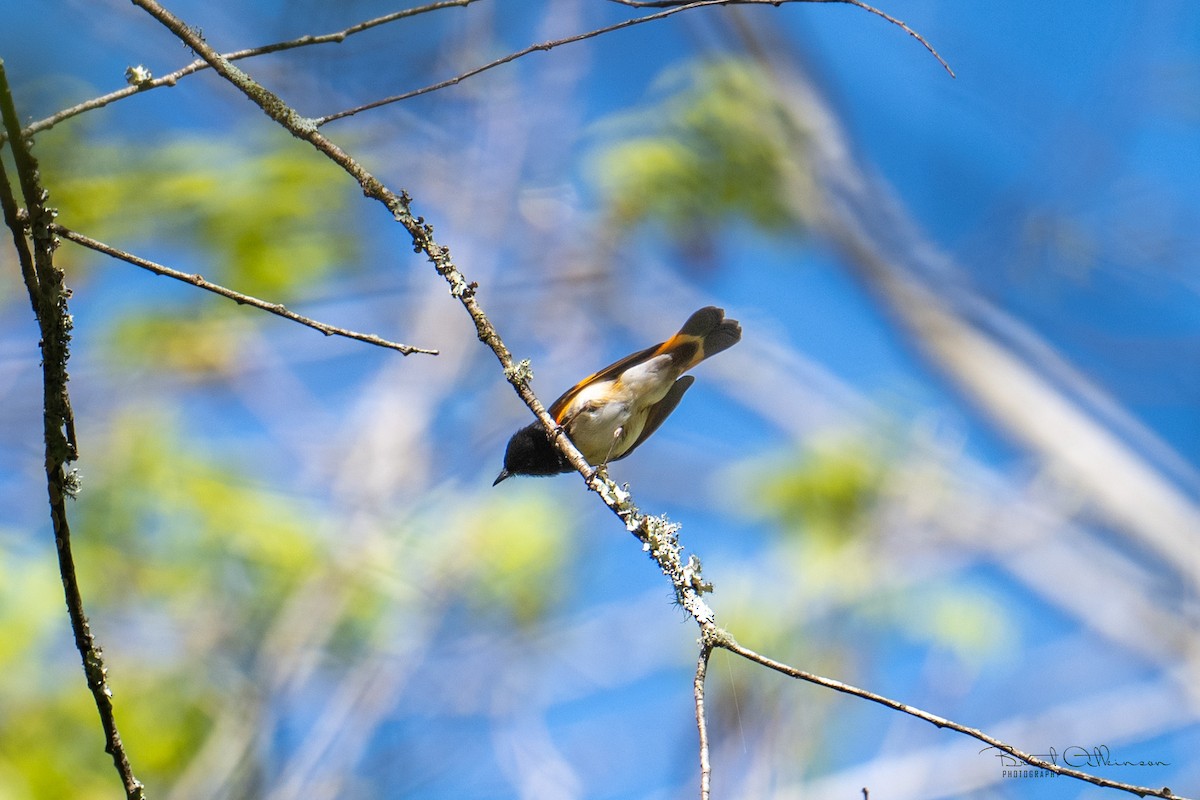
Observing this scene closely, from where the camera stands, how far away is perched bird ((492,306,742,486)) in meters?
Answer: 4.13

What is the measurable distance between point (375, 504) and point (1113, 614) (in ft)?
17.9

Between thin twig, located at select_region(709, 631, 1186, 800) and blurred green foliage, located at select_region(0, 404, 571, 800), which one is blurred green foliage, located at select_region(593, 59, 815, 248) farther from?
thin twig, located at select_region(709, 631, 1186, 800)

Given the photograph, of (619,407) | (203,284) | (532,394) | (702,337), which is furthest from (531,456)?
(203,284)

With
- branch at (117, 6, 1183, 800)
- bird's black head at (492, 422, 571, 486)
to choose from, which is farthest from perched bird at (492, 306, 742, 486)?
branch at (117, 6, 1183, 800)

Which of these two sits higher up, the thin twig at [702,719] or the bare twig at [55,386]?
the bare twig at [55,386]

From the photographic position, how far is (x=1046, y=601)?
761 centimetres

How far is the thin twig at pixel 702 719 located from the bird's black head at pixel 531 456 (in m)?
2.82

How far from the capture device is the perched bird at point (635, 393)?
4.13 m

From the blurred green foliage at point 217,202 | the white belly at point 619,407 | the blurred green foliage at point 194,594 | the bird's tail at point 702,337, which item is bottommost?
the bird's tail at point 702,337

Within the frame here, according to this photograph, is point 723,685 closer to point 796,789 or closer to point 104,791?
point 796,789

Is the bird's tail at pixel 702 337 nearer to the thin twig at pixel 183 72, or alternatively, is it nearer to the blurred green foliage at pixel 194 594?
the thin twig at pixel 183 72

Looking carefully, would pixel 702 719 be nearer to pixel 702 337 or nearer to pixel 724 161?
pixel 702 337

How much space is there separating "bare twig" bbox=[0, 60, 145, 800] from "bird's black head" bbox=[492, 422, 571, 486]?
294 cm

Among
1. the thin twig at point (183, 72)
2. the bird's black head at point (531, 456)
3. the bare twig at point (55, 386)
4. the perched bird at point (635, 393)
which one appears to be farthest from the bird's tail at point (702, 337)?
the bare twig at point (55, 386)
